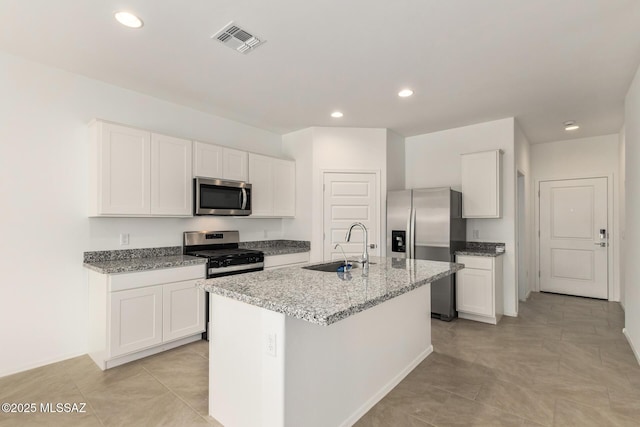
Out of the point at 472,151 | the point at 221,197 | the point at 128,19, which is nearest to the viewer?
the point at 128,19

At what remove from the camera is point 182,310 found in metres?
3.28

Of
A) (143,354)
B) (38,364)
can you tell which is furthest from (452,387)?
(38,364)

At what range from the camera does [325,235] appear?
4.80 meters

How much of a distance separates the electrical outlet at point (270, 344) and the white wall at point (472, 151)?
3.89 metres

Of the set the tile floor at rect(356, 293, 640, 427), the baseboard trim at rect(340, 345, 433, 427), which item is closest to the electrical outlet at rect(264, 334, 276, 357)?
the baseboard trim at rect(340, 345, 433, 427)

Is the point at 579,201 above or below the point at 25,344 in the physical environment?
above

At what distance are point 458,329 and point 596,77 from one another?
3.00 metres

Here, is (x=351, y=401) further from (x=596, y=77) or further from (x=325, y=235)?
(x=596, y=77)

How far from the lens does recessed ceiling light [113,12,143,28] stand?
2164mm

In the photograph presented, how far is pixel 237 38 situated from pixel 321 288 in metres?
1.95

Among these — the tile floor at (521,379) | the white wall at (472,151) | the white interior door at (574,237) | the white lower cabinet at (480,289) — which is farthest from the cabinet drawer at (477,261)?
the white interior door at (574,237)

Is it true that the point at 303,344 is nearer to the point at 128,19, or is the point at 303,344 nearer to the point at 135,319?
the point at 135,319

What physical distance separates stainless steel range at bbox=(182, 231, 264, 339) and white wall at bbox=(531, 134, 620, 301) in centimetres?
529

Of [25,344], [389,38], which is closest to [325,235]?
[389,38]
